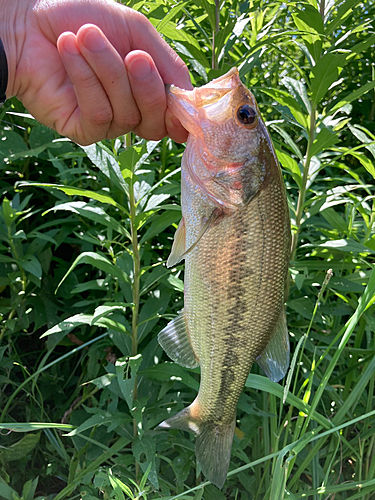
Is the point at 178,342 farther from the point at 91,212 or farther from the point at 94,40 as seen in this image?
the point at 94,40

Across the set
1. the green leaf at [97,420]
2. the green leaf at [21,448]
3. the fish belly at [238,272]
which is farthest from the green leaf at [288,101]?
the green leaf at [21,448]

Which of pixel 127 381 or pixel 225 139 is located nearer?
pixel 225 139

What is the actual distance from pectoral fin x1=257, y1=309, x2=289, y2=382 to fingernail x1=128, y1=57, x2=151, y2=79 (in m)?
Result: 0.87

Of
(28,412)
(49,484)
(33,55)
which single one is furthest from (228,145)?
(49,484)

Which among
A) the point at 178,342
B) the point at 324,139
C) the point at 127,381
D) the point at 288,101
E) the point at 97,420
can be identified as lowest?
the point at 97,420

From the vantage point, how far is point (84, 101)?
4.77 ft

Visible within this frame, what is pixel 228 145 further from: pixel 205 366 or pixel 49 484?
pixel 49 484

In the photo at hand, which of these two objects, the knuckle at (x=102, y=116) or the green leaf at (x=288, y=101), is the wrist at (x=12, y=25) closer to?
the knuckle at (x=102, y=116)

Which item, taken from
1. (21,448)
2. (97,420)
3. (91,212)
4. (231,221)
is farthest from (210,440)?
(21,448)

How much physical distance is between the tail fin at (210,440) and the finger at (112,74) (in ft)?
3.34

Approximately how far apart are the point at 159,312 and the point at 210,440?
69 cm

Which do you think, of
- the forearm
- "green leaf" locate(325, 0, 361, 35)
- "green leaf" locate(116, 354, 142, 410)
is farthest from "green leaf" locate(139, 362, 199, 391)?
"green leaf" locate(325, 0, 361, 35)

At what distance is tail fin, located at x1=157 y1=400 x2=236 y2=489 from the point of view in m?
1.62

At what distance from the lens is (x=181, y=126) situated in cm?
160
